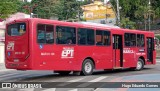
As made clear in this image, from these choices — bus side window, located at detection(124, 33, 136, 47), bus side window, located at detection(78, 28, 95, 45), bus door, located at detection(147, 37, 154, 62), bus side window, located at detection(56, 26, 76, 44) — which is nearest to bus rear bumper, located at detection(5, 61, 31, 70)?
bus side window, located at detection(56, 26, 76, 44)

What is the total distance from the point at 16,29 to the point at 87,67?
4.36 m

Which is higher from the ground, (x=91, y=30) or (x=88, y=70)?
(x=91, y=30)

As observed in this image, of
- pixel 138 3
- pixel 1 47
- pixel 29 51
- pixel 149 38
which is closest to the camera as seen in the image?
pixel 29 51

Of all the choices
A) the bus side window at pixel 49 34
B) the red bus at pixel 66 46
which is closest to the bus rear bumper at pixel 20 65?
the red bus at pixel 66 46

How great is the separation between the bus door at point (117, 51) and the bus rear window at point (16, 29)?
6.43m

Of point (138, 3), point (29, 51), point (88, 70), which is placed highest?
point (138, 3)

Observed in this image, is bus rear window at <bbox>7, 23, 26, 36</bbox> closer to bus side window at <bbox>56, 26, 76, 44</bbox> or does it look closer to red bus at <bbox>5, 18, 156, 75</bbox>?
red bus at <bbox>5, 18, 156, 75</bbox>

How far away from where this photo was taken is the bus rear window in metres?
15.7

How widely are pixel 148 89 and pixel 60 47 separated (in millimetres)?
6194

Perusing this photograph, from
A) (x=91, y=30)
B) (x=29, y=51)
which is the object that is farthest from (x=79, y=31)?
(x=29, y=51)

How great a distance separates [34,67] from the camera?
15.3 m

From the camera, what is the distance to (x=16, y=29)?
635 inches

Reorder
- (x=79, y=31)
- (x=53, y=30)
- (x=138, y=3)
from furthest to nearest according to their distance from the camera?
(x=138, y=3) → (x=79, y=31) → (x=53, y=30)

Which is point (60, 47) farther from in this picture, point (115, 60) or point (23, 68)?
point (115, 60)
